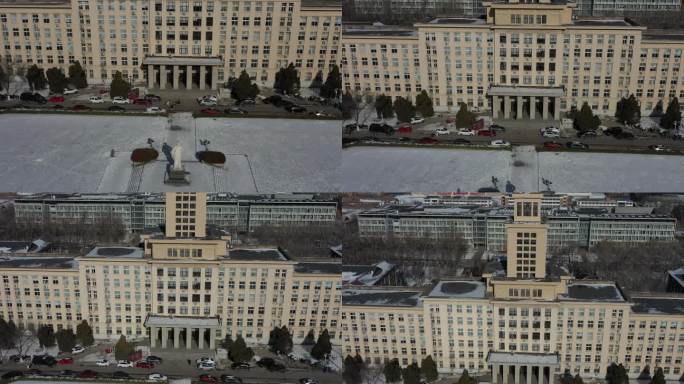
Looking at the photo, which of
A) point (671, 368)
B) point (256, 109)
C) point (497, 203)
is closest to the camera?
point (671, 368)

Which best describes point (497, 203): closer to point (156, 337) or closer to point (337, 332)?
point (337, 332)

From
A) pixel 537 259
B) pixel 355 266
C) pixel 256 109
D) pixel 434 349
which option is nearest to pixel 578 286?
pixel 537 259

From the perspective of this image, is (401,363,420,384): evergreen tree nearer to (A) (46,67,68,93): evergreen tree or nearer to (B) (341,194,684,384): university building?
(B) (341,194,684,384): university building

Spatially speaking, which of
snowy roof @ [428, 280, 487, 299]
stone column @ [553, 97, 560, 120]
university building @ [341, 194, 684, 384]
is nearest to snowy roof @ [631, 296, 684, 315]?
university building @ [341, 194, 684, 384]

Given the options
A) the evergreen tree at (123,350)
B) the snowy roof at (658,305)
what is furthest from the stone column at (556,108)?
the evergreen tree at (123,350)

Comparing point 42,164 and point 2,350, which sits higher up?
point 42,164

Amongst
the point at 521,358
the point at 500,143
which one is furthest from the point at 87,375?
the point at 500,143
